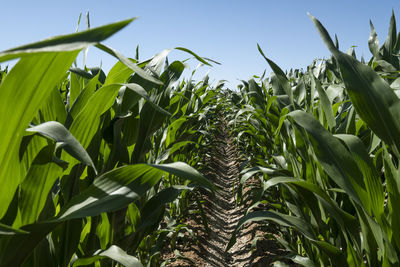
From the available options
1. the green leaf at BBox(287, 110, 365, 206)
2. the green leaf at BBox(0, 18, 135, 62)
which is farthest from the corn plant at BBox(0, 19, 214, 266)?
the green leaf at BBox(287, 110, 365, 206)

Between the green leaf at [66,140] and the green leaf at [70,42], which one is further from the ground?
the green leaf at [70,42]

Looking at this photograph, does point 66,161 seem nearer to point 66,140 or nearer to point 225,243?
point 66,140

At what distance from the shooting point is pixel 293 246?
1742mm

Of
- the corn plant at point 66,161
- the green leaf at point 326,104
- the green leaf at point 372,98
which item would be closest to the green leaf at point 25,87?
the corn plant at point 66,161

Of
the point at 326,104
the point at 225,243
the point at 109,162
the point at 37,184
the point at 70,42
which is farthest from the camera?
the point at 225,243

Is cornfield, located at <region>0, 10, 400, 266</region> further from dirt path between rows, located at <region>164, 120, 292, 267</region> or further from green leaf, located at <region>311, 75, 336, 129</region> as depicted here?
dirt path between rows, located at <region>164, 120, 292, 267</region>

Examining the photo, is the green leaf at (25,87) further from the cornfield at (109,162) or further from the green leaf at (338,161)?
the green leaf at (338,161)

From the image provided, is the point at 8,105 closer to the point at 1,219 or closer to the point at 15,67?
the point at 15,67

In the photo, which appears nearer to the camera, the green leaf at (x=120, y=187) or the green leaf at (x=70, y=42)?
the green leaf at (x=70, y=42)

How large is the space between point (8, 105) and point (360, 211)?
69 centimetres

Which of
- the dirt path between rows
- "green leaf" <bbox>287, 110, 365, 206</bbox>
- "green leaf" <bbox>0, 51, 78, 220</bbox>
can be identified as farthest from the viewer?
the dirt path between rows

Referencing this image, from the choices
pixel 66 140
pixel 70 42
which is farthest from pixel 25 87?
pixel 70 42

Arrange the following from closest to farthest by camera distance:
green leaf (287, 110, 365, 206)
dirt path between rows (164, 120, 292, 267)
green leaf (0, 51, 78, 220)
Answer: green leaf (0, 51, 78, 220) < green leaf (287, 110, 365, 206) < dirt path between rows (164, 120, 292, 267)

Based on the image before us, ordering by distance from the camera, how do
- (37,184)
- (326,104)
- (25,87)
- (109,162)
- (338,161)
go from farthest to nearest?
(326,104)
(109,162)
(338,161)
(37,184)
(25,87)
